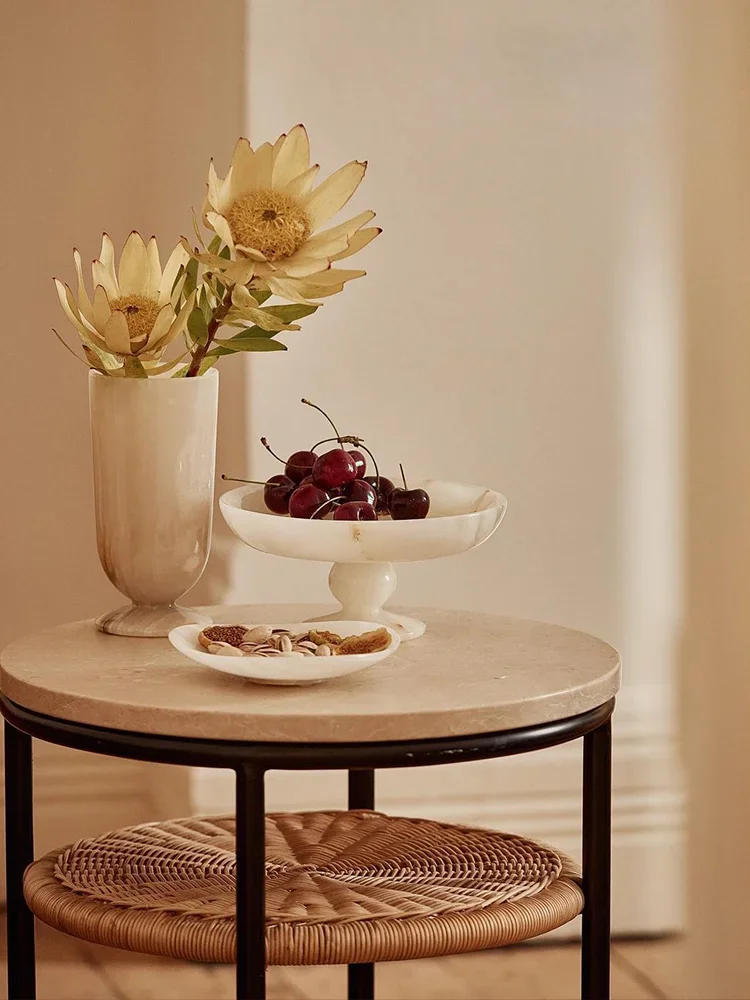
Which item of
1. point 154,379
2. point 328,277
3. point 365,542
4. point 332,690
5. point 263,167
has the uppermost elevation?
point 263,167

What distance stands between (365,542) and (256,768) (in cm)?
28

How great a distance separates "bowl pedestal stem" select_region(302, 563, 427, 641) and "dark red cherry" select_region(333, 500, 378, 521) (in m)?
0.09

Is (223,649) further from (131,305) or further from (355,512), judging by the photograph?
(131,305)

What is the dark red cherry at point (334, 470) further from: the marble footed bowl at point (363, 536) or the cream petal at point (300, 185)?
the cream petal at point (300, 185)

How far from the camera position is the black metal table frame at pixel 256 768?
0.96 m

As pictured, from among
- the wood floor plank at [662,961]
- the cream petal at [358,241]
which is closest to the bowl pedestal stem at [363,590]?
the cream petal at [358,241]

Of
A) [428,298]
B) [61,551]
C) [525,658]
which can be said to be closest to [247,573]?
[61,551]

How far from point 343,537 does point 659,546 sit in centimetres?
101

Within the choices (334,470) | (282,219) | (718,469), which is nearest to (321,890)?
(334,470)

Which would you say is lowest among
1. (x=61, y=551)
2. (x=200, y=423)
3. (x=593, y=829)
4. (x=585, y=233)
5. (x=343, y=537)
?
(x=593, y=829)

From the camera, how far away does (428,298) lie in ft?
6.47

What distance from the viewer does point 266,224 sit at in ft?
3.89

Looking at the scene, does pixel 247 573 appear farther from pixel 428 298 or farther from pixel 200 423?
pixel 200 423

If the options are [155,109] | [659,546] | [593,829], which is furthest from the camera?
[659,546]
